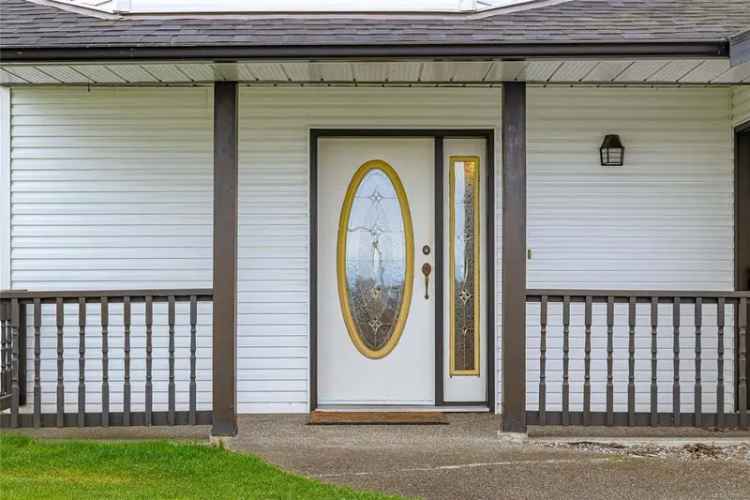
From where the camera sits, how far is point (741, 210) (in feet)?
20.1

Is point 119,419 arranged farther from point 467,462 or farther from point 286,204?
point 467,462

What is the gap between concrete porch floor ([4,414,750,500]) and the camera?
4.21 metres

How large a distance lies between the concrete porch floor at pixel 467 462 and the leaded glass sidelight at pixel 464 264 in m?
0.63

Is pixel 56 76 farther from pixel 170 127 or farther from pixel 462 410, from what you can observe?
pixel 462 410

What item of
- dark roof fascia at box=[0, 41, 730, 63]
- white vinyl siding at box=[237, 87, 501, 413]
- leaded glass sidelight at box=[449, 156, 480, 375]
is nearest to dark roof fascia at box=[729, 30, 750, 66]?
dark roof fascia at box=[0, 41, 730, 63]

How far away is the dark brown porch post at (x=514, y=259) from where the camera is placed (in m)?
5.12

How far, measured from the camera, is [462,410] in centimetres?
616

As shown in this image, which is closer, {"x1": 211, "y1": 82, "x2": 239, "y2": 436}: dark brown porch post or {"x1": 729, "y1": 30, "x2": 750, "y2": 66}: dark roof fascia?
{"x1": 729, "y1": 30, "x2": 750, "y2": 66}: dark roof fascia

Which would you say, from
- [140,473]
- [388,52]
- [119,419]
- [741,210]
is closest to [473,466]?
[140,473]

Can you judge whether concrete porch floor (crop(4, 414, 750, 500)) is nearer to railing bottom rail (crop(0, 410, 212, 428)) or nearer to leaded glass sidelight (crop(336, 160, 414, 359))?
railing bottom rail (crop(0, 410, 212, 428))

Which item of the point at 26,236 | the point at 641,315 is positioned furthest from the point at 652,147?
the point at 26,236

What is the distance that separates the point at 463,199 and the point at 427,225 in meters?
0.33

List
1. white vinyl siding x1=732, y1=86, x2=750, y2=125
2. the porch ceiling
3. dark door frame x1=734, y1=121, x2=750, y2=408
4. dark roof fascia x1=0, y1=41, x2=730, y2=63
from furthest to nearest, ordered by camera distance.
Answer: dark door frame x1=734, y1=121, x2=750, y2=408 → white vinyl siding x1=732, y1=86, x2=750, y2=125 → the porch ceiling → dark roof fascia x1=0, y1=41, x2=730, y2=63

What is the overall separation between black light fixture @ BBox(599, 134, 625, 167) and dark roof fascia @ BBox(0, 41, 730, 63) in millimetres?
1471
